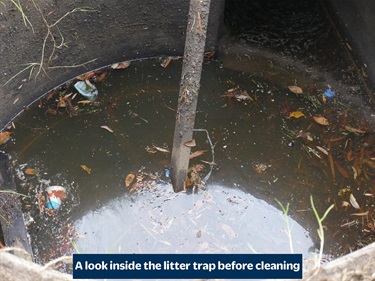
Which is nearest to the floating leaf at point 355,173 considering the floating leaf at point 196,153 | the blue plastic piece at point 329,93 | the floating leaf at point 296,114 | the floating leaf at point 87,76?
the floating leaf at point 296,114

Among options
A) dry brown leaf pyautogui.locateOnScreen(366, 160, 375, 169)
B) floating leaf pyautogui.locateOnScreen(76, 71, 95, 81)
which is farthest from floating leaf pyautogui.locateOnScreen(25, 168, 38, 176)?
dry brown leaf pyautogui.locateOnScreen(366, 160, 375, 169)

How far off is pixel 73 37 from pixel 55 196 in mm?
1186

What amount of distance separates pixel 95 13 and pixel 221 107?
111cm

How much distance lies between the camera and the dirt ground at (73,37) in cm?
366

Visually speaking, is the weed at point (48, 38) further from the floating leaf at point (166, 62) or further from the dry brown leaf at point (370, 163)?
the dry brown leaf at point (370, 163)

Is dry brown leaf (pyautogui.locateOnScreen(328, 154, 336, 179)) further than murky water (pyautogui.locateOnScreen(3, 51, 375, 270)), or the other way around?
dry brown leaf (pyautogui.locateOnScreen(328, 154, 336, 179))

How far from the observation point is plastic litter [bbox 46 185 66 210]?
3.45m

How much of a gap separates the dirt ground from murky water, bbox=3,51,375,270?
0.46 ft

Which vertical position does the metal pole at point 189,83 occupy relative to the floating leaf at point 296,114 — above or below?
above

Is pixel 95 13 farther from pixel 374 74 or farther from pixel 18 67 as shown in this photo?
pixel 374 74

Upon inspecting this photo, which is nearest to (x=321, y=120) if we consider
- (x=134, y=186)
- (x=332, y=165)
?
(x=332, y=165)

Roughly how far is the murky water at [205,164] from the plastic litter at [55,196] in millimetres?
40

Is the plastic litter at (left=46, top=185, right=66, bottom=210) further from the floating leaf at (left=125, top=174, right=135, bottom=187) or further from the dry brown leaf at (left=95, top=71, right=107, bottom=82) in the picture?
the dry brown leaf at (left=95, top=71, right=107, bottom=82)

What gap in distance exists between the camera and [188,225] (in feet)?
11.0
